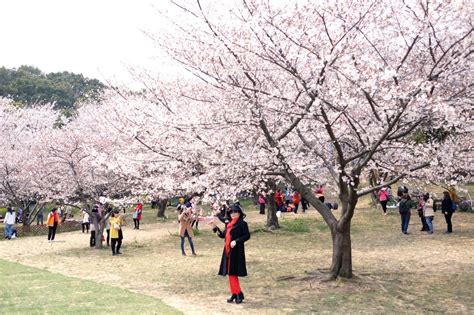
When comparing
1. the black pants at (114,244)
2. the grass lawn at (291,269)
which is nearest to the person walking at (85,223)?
the grass lawn at (291,269)

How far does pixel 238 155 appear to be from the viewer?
26.9ft

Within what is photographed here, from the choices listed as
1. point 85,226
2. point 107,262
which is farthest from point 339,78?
point 85,226

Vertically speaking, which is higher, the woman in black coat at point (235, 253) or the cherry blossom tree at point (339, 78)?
the cherry blossom tree at point (339, 78)

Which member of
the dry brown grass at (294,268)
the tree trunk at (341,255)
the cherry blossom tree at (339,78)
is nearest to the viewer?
the cherry blossom tree at (339,78)

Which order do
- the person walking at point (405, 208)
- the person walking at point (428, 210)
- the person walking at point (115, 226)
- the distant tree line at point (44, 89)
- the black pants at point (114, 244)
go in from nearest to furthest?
the person walking at point (115, 226) < the black pants at point (114, 244) < the person walking at point (428, 210) < the person walking at point (405, 208) < the distant tree line at point (44, 89)

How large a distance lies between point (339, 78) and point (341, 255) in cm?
357

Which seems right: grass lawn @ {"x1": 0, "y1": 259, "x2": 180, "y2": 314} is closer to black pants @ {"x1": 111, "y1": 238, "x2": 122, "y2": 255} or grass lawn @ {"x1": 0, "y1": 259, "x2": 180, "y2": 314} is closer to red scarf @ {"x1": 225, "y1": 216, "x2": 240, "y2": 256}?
red scarf @ {"x1": 225, "y1": 216, "x2": 240, "y2": 256}

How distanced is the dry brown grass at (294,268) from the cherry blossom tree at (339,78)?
1.28 metres

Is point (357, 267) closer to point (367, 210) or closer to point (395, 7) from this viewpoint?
point (395, 7)

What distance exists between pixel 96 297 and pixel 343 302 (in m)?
4.32

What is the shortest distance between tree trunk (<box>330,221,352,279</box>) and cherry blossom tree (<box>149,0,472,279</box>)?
0.07 ft

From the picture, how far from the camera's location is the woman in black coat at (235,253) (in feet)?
25.1

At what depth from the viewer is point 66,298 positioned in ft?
26.6

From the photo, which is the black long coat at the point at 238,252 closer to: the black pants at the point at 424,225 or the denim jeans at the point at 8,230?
the black pants at the point at 424,225
